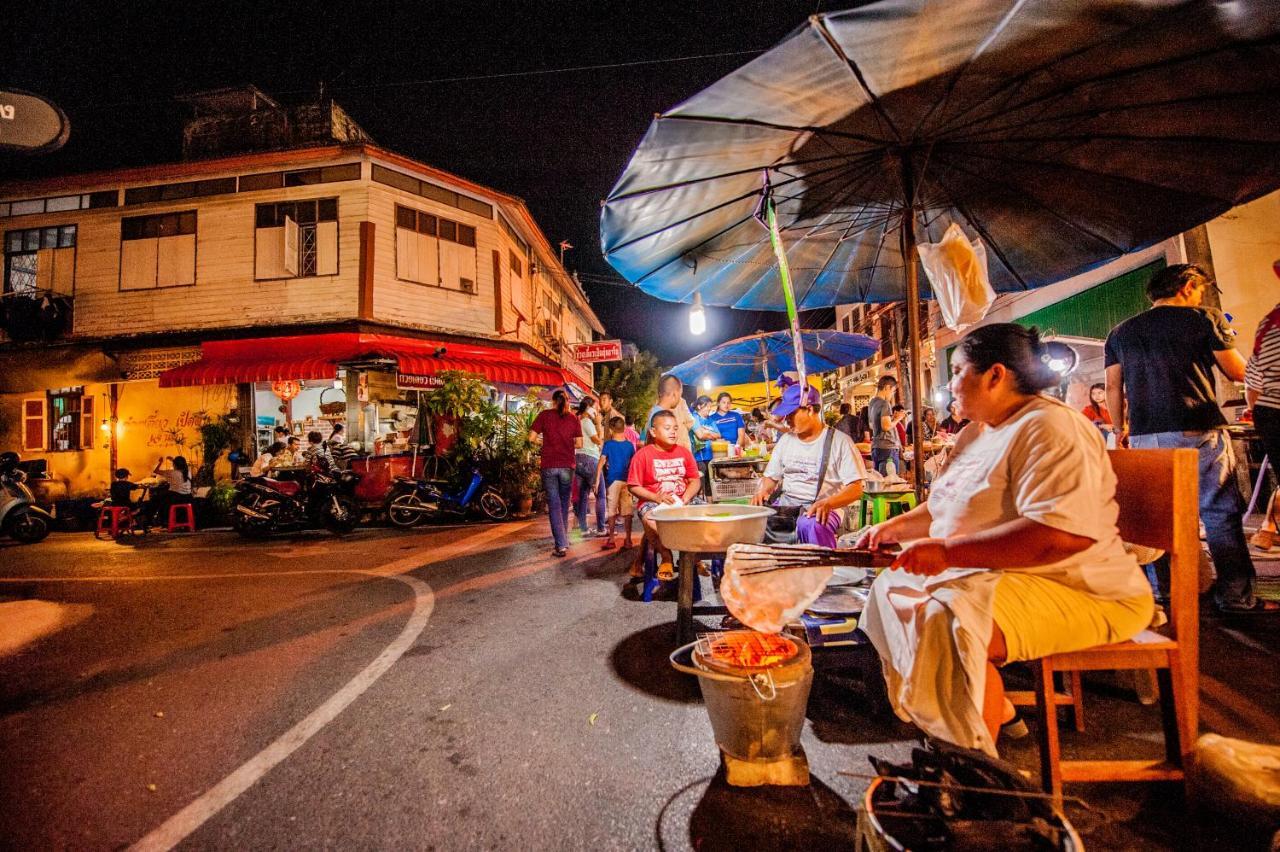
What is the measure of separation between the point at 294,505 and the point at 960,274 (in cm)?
1078

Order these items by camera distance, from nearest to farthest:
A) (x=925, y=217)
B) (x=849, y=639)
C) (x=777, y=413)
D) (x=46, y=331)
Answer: (x=849, y=639)
(x=925, y=217)
(x=777, y=413)
(x=46, y=331)

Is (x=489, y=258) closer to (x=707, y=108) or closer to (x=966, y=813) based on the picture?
(x=707, y=108)

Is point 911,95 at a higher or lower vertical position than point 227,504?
higher

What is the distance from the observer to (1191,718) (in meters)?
1.93

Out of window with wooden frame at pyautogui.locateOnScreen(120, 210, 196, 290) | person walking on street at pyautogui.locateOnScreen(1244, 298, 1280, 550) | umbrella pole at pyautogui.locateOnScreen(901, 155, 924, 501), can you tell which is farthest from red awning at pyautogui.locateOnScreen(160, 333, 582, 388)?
person walking on street at pyautogui.locateOnScreen(1244, 298, 1280, 550)

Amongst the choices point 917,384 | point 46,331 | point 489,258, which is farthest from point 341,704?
point 46,331

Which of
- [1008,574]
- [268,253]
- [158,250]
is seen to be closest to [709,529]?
[1008,574]

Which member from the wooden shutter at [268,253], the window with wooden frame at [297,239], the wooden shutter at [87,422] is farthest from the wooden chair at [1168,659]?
the wooden shutter at [87,422]

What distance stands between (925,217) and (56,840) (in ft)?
22.1

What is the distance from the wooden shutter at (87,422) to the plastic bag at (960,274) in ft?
62.6

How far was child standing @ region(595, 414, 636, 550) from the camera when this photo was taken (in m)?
7.16

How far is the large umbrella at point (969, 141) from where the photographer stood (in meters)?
2.65

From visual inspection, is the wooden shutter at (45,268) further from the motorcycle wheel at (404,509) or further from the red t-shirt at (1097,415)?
the red t-shirt at (1097,415)

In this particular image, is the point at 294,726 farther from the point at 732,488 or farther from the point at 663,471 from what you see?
the point at 732,488
